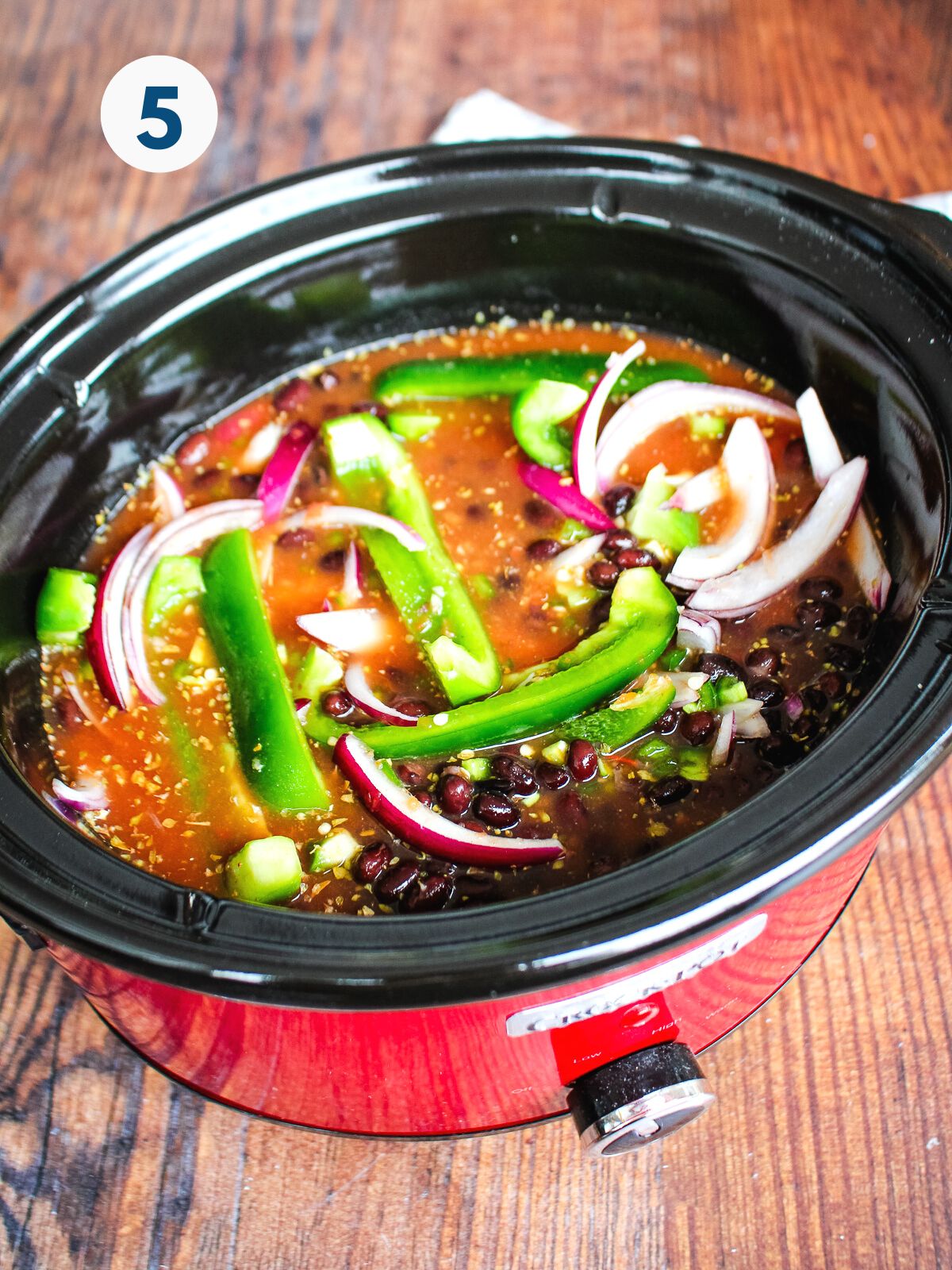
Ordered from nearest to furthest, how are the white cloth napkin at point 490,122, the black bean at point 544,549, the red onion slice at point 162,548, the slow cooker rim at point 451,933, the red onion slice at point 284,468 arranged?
the slow cooker rim at point 451,933 → the red onion slice at point 162,548 → the black bean at point 544,549 → the red onion slice at point 284,468 → the white cloth napkin at point 490,122

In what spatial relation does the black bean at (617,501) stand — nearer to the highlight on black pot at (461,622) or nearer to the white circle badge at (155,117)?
the highlight on black pot at (461,622)

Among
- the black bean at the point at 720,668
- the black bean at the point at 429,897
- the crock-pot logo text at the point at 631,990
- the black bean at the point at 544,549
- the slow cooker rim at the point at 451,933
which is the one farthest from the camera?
the black bean at the point at 544,549

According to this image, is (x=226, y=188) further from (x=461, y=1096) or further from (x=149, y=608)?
(x=461, y=1096)

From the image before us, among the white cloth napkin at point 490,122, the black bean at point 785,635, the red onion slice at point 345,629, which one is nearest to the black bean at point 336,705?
the red onion slice at point 345,629

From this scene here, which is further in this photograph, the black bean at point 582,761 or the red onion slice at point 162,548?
the red onion slice at point 162,548

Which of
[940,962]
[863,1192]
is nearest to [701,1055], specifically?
[863,1192]

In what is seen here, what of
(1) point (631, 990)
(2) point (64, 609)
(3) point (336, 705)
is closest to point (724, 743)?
(1) point (631, 990)
